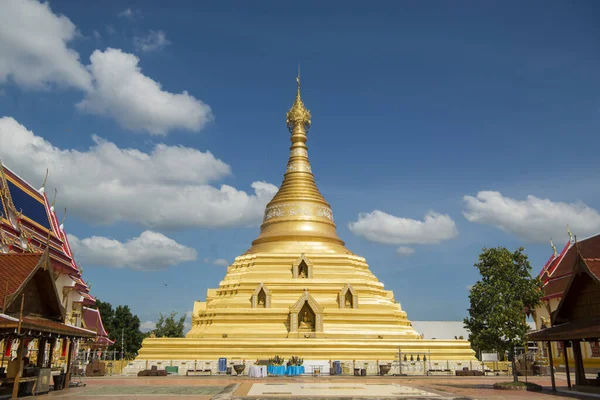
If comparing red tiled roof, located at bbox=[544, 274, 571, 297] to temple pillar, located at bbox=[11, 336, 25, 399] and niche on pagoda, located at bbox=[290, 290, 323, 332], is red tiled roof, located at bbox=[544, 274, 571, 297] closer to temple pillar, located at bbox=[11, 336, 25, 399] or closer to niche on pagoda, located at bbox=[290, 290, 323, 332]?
niche on pagoda, located at bbox=[290, 290, 323, 332]

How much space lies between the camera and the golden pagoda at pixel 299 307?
97.1 feet

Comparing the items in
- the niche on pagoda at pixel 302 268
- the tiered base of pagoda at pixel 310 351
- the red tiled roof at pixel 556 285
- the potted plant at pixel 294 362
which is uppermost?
the niche on pagoda at pixel 302 268

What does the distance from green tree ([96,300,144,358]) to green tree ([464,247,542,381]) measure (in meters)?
40.3

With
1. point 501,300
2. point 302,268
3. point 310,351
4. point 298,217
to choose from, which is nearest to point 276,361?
point 310,351

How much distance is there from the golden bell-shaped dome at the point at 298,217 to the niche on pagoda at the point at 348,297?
14.7 feet

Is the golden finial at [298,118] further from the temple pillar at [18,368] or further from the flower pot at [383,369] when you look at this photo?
the temple pillar at [18,368]

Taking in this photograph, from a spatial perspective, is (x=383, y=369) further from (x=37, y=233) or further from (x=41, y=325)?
(x=37, y=233)

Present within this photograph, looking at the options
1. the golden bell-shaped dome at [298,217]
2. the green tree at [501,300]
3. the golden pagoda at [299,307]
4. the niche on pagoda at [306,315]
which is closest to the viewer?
the green tree at [501,300]

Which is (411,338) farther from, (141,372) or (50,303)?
(50,303)

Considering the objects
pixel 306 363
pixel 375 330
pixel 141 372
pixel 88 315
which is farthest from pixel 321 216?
pixel 88 315

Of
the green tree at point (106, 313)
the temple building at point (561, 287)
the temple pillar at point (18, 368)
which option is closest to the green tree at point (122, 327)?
the green tree at point (106, 313)

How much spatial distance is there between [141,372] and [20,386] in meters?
11.0

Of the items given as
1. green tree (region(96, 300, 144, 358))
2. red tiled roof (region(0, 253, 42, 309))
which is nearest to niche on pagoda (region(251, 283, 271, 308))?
red tiled roof (region(0, 253, 42, 309))

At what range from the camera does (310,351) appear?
97.0 feet
